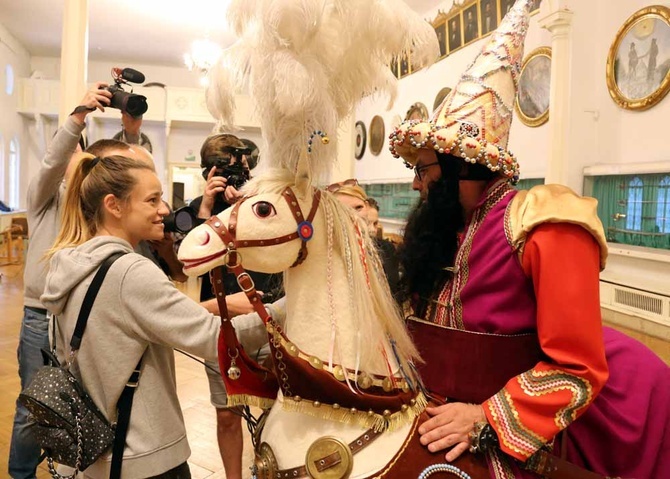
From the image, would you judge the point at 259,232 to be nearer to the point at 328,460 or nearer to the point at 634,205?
the point at 328,460

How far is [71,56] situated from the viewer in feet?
15.7

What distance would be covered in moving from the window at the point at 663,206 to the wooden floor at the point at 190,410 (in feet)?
15.1

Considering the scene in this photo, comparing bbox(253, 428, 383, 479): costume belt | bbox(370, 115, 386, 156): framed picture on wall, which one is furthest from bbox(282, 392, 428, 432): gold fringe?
bbox(370, 115, 386, 156): framed picture on wall

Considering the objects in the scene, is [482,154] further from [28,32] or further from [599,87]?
[28,32]

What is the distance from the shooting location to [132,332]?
54.3 inches

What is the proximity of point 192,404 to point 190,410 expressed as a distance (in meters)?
0.12

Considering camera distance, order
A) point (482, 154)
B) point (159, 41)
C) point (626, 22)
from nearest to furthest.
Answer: point (482, 154)
point (626, 22)
point (159, 41)

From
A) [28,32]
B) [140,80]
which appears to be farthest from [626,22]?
[28,32]

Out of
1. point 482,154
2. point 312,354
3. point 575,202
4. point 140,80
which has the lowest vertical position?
point 312,354

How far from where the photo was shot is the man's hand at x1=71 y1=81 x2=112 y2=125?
85.4 inches

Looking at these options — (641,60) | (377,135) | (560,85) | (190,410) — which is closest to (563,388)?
(190,410)

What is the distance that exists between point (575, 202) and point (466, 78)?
48cm

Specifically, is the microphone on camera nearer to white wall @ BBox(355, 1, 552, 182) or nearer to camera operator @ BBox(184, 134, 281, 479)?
camera operator @ BBox(184, 134, 281, 479)

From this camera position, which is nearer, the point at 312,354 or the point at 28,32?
the point at 312,354
